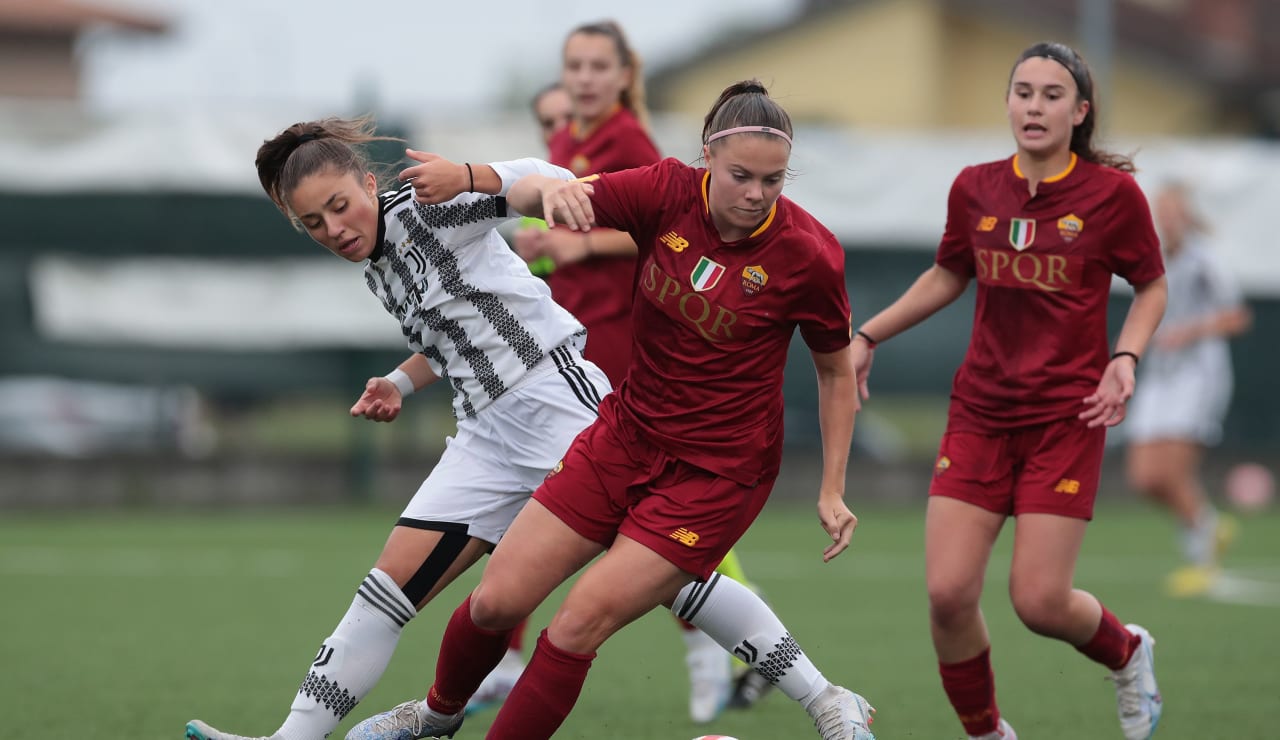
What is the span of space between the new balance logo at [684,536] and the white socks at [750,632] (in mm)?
392

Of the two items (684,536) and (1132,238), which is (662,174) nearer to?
(684,536)

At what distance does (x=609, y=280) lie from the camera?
6191 millimetres

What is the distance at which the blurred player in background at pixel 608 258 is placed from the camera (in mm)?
6055

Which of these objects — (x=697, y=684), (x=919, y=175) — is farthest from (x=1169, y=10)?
(x=697, y=684)

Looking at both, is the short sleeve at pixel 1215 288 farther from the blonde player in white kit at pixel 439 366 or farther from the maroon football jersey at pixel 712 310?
the maroon football jersey at pixel 712 310

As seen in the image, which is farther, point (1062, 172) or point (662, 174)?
point (1062, 172)

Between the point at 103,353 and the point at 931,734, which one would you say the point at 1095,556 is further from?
the point at 103,353

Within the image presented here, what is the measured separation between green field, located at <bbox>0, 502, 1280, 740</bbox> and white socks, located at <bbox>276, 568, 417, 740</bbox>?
103cm

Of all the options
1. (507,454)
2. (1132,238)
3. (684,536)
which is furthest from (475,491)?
(1132,238)

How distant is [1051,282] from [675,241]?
4.24 ft

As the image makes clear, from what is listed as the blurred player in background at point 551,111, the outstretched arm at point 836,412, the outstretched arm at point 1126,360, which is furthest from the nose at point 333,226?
the outstretched arm at point 1126,360

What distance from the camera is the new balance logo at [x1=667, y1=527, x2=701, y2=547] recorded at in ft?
14.2

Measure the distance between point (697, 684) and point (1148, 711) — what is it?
5.15 ft

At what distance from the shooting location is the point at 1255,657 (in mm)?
7285
